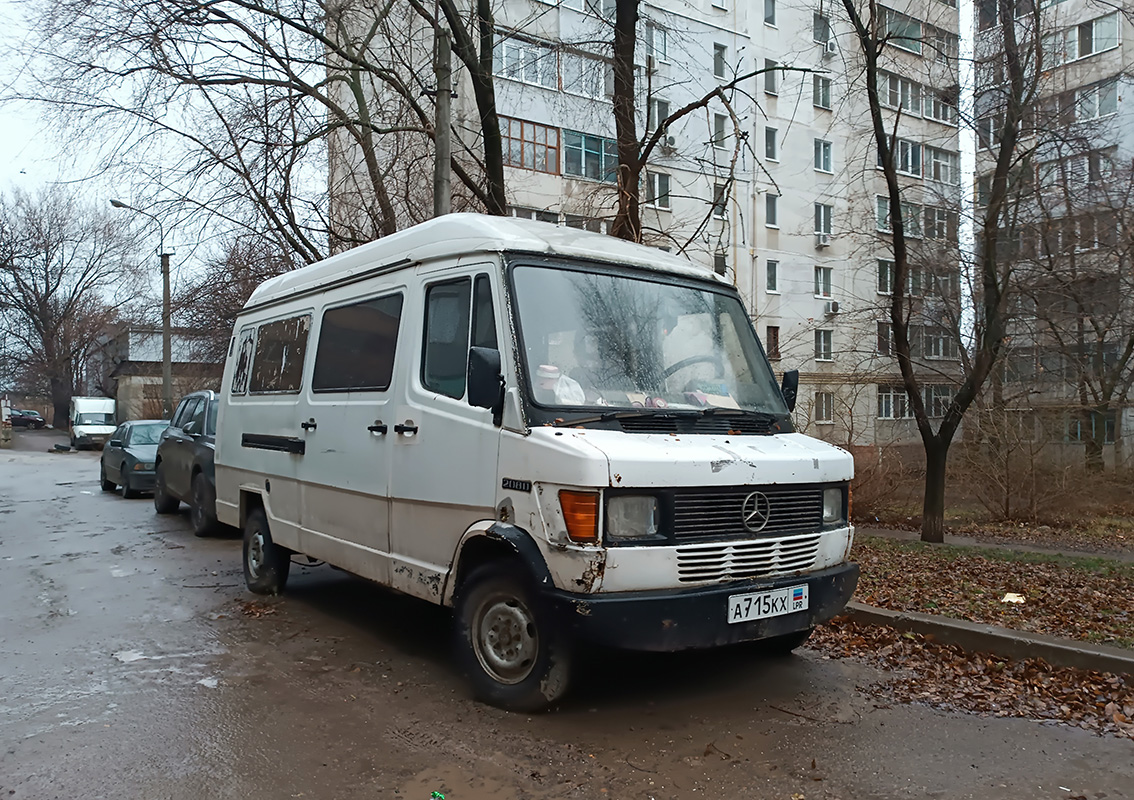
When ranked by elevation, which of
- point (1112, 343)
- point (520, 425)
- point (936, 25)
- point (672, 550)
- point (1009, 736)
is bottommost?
point (1009, 736)

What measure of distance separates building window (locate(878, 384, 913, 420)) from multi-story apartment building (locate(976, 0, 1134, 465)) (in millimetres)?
1611

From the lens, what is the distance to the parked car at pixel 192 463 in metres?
12.0

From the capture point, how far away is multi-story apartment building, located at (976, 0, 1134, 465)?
15.2 metres

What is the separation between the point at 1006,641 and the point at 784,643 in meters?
1.43

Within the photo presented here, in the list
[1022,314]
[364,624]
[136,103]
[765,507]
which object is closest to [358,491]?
[364,624]

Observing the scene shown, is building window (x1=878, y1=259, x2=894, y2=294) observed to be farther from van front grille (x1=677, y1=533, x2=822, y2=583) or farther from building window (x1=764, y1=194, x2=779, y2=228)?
building window (x1=764, y1=194, x2=779, y2=228)

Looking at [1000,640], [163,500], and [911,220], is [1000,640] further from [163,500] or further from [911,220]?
[163,500]

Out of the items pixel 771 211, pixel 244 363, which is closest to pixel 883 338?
pixel 244 363

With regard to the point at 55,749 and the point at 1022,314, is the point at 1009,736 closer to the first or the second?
the point at 55,749

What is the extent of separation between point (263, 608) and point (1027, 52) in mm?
11397

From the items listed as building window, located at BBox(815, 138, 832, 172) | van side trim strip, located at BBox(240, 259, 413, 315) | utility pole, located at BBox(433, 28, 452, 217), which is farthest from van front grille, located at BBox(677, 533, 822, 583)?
building window, located at BBox(815, 138, 832, 172)

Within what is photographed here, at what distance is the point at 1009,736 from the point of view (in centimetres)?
477

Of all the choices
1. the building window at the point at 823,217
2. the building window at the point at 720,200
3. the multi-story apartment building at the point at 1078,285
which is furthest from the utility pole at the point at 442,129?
the building window at the point at 823,217

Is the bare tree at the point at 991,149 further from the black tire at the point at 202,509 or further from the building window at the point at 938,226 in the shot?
the black tire at the point at 202,509
